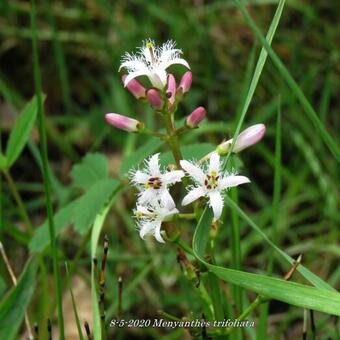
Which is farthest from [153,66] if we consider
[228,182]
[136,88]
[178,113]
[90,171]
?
[178,113]

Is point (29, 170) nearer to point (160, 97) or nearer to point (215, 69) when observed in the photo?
point (215, 69)

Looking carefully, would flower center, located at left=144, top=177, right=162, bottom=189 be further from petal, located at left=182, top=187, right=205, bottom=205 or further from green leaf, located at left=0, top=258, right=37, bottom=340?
green leaf, located at left=0, top=258, right=37, bottom=340

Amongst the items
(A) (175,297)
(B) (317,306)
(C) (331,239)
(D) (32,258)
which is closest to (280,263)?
(C) (331,239)

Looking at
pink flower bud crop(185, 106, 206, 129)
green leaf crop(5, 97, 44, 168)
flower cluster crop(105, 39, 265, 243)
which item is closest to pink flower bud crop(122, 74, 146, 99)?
flower cluster crop(105, 39, 265, 243)

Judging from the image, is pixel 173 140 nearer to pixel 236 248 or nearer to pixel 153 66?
pixel 153 66

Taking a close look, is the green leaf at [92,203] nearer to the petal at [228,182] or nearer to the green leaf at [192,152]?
the green leaf at [192,152]
